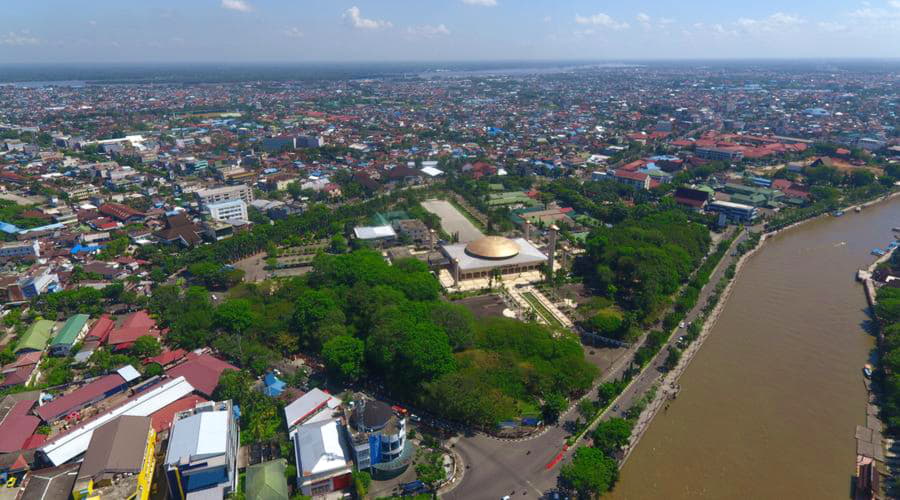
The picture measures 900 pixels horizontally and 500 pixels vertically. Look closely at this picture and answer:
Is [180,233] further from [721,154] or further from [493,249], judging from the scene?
[721,154]

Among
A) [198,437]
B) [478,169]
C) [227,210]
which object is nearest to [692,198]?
[478,169]

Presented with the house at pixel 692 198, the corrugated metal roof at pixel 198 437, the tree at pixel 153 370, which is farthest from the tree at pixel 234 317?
the house at pixel 692 198

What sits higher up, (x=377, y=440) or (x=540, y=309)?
(x=377, y=440)

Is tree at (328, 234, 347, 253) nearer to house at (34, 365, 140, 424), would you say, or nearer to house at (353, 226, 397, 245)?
house at (353, 226, 397, 245)

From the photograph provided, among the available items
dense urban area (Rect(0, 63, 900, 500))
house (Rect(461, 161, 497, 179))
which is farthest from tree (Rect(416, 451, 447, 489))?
house (Rect(461, 161, 497, 179))

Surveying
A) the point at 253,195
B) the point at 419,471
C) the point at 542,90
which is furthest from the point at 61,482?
the point at 542,90

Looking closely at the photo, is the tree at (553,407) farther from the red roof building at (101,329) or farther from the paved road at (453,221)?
the red roof building at (101,329)
